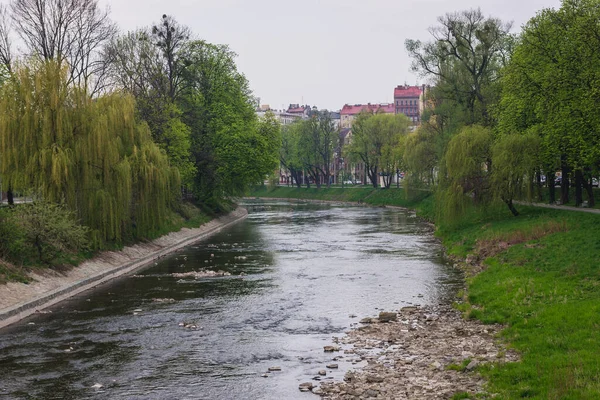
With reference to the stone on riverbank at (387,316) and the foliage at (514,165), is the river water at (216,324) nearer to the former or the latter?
the stone on riverbank at (387,316)

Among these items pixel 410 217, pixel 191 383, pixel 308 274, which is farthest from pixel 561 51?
pixel 410 217

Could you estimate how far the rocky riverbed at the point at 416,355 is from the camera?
16375 mm

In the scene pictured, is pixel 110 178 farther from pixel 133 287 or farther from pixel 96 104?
pixel 133 287

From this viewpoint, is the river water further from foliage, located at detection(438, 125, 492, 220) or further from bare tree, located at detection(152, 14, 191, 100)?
bare tree, located at detection(152, 14, 191, 100)

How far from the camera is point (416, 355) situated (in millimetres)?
19688

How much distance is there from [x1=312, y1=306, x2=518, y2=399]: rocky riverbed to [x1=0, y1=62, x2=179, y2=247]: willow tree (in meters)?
18.8

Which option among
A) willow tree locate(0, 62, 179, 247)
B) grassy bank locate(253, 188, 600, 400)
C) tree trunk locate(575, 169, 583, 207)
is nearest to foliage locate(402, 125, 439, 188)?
grassy bank locate(253, 188, 600, 400)

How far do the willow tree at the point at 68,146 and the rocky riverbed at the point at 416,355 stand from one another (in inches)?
739

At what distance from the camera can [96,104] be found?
1564 inches

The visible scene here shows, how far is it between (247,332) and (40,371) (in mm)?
6802

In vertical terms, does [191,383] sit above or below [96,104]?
below

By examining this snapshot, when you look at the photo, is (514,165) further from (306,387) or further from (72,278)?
(306,387)

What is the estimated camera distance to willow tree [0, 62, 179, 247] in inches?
1396

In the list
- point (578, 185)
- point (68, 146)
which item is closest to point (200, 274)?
point (68, 146)
